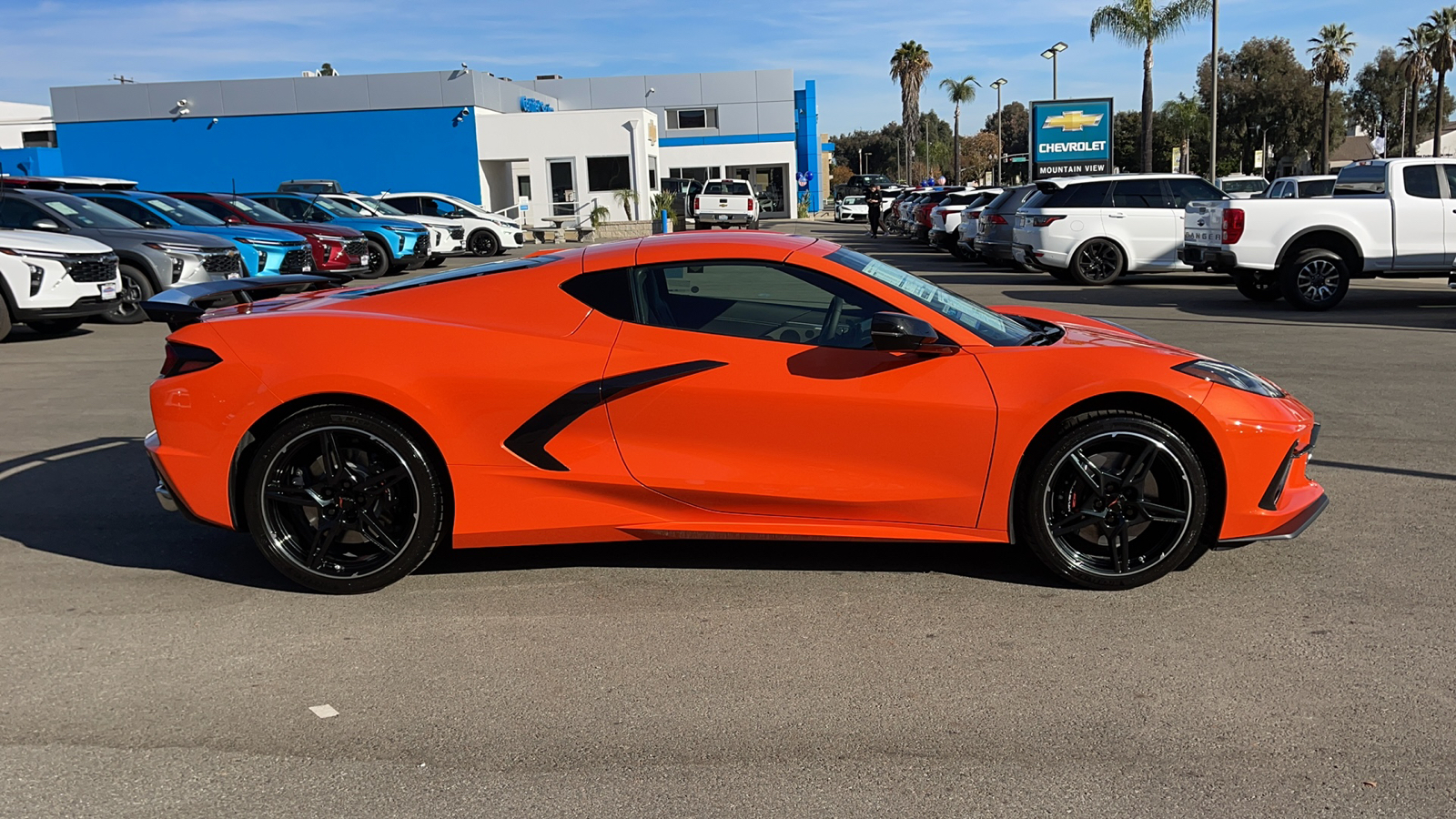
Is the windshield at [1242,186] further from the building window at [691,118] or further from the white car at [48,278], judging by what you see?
the building window at [691,118]

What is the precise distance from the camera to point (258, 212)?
2031cm

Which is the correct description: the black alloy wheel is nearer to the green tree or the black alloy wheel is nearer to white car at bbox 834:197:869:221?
white car at bbox 834:197:869:221

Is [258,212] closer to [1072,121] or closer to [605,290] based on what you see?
[605,290]

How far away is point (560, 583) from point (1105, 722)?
2.25 meters

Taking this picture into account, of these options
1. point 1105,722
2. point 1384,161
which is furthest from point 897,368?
point 1384,161

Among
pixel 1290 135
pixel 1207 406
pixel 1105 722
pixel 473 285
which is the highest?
pixel 1290 135

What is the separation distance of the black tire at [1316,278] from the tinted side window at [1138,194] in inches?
162

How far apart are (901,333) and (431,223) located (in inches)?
920

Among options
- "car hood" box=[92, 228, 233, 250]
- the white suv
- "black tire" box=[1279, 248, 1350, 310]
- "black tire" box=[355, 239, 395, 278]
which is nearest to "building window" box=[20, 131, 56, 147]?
"black tire" box=[355, 239, 395, 278]

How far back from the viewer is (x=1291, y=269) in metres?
14.3

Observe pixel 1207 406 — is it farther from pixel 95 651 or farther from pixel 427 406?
pixel 95 651

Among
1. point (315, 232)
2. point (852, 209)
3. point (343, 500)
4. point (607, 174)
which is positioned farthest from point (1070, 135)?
point (343, 500)

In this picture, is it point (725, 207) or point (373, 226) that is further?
point (725, 207)

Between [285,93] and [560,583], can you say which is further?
[285,93]
